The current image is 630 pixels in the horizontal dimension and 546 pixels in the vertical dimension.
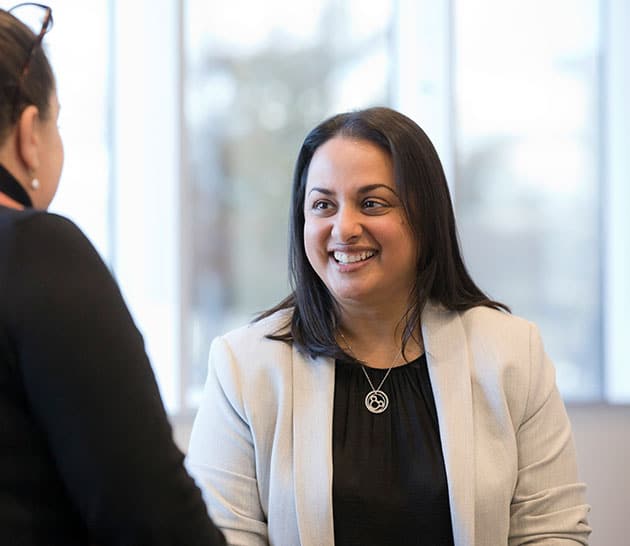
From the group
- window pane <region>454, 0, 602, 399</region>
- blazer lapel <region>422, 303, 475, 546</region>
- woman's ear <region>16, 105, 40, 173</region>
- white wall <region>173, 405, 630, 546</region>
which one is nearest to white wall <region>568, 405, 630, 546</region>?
white wall <region>173, 405, 630, 546</region>

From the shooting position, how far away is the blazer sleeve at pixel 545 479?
1.83 metres

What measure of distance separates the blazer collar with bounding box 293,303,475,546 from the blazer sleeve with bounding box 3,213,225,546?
0.85 meters

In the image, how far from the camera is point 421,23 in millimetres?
3381

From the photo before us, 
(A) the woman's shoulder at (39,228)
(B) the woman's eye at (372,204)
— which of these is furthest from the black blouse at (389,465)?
(A) the woman's shoulder at (39,228)

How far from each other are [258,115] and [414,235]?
170 cm

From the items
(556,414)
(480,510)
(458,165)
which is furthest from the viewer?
(458,165)

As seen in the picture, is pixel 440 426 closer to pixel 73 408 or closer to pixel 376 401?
pixel 376 401

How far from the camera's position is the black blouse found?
70.5 inches

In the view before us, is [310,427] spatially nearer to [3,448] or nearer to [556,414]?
[556,414]

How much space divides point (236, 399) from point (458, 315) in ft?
1.75

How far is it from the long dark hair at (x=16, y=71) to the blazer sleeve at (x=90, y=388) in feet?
0.44

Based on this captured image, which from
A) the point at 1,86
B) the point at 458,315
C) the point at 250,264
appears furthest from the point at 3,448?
the point at 250,264

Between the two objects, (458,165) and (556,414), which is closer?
(556,414)

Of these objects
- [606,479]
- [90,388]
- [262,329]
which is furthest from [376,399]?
[606,479]
